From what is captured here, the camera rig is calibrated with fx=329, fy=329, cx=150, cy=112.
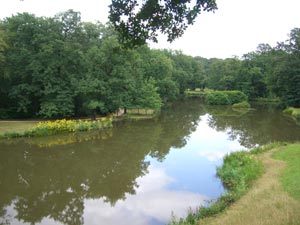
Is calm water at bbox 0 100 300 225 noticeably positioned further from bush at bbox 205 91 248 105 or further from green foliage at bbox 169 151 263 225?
bush at bbox 205 91 248 105

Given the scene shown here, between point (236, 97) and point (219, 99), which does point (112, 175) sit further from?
point (236, 97)

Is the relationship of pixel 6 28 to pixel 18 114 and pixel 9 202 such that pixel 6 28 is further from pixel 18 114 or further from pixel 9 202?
pixel 9 202

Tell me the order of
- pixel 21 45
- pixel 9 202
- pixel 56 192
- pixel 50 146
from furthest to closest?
pixel 21 45 → pixel 50 146 → pixel 56 192 → pixel 9 202

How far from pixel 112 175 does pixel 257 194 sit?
7610 millimetres

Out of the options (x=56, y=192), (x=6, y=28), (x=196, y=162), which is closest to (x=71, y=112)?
(x=6, y=28)

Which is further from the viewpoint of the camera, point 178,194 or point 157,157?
point 157,157

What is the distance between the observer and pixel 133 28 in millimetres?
7773

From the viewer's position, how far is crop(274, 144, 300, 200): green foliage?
1114 centimetres

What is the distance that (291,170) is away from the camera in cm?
1363

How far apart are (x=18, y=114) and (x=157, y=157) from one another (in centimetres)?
1938

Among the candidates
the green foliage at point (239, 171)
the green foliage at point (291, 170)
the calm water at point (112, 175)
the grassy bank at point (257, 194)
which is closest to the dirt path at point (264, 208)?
the grassy bank at point (257, 194)

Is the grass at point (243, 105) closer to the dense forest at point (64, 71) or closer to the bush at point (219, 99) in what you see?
the bush at point (219, 99)

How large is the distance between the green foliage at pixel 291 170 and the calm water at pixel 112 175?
2.86 m

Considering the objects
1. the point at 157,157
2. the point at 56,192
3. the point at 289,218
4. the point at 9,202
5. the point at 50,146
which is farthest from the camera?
the point at 50,146
